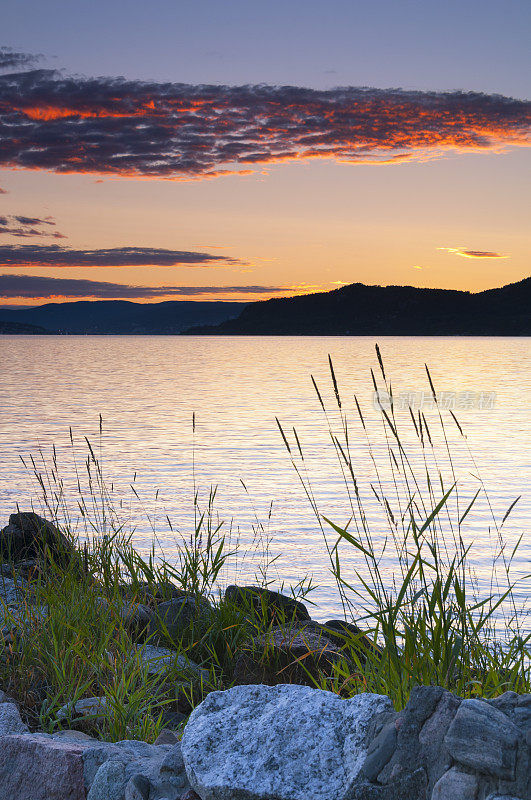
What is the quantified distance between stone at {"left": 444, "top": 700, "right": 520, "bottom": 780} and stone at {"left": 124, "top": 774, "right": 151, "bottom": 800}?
4.20 ft

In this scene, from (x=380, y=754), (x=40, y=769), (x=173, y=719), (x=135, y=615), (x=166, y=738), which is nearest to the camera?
(x=380, y=754)

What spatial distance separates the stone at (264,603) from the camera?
621 cm

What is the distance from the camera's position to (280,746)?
9.84 ft

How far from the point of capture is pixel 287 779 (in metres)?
2.90

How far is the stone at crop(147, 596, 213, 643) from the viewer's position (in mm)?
5844

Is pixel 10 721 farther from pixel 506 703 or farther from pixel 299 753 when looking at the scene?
pixel 506 703

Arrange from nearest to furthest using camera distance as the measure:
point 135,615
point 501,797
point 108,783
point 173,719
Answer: point 501,797 → point 108,783 → point 173,719 → point 135,615

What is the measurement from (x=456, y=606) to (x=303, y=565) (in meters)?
7.47

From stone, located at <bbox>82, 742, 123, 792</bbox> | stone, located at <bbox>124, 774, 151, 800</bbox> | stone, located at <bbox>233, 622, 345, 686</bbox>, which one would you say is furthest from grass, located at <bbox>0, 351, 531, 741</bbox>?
stone, located at <bbox>124, 774, 151, 800</bbox>

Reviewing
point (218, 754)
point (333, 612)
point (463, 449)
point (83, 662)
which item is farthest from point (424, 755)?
point (463, 449)

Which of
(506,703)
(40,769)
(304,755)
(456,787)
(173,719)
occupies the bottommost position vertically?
(173,719)

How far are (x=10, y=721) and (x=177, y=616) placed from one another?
79.0 inches

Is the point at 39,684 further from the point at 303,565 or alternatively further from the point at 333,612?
the point at 303,565

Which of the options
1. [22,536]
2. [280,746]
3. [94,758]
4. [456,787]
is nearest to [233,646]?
[94,758]
